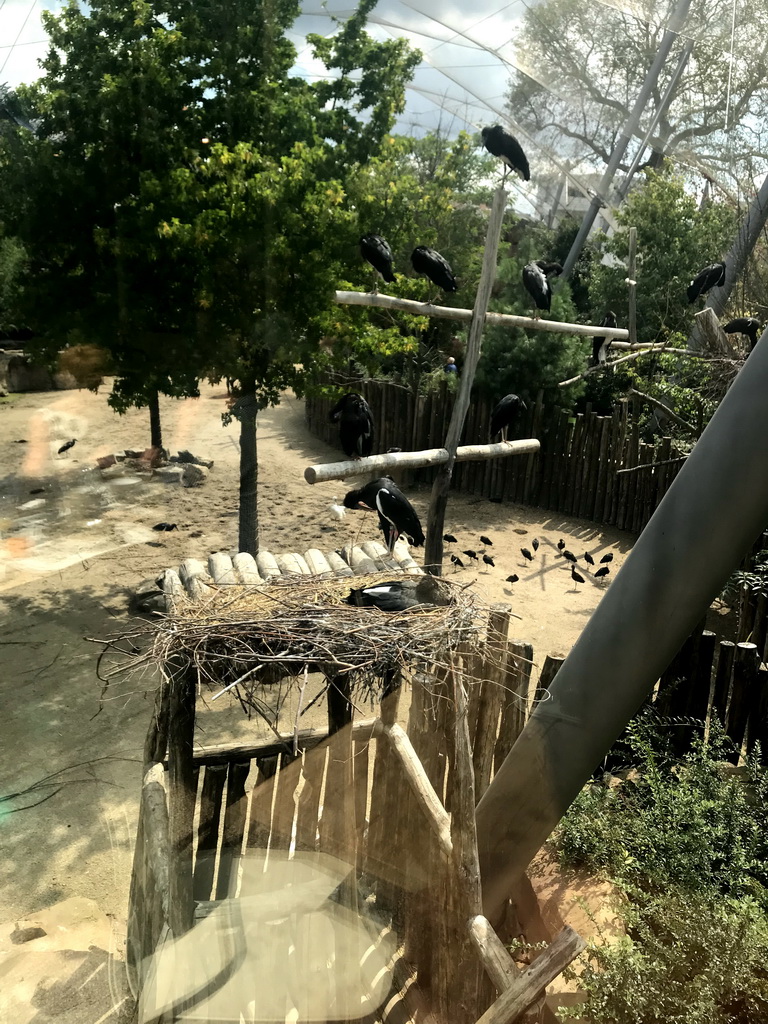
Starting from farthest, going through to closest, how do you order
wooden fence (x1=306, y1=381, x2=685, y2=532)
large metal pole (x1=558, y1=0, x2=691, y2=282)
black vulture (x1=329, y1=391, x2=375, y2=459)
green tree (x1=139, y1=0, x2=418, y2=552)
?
wooden fence (x1=306, y1=381, x2=685, y2=532), black vulture (x1=329, y1=391, x2=375, y2=459), green tree (x1=139, y1=0, x2=418, y2=552), large metal pole (x1=558, y1=0, x2=691, y2=282)

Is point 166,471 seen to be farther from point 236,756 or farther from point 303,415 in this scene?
point 236,756

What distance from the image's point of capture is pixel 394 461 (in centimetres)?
338

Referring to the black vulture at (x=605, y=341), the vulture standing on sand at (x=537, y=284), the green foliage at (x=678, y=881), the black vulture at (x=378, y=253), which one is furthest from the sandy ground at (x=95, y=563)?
the black vulture at (x=605, y=341)

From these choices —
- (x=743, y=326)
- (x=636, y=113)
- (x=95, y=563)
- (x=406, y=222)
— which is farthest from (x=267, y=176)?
(x=743, y=326)

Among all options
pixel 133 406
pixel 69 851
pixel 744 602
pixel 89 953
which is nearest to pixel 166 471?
pixel 133 406

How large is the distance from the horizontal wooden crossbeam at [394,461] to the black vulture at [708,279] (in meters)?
1.43

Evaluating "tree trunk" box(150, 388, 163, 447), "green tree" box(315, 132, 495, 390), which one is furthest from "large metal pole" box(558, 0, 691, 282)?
"tree trunk" box(150, 388, 163, 447)

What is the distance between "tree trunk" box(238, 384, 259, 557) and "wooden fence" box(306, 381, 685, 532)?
407 millimetres

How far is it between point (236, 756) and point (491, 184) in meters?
3.25

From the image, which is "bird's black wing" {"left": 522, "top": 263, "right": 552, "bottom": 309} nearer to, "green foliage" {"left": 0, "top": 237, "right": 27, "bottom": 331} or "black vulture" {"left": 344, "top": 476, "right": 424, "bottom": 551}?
"black vulture" {"left": 344, "top": 476, "right": 424, "bottom": 551}

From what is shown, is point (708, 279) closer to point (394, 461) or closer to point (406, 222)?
point (406, 222)

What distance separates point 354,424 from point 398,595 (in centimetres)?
162

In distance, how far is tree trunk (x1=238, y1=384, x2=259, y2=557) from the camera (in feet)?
14.0

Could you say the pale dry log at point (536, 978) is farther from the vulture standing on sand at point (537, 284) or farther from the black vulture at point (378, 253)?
the vulture standing on sand at point (537, 284)
